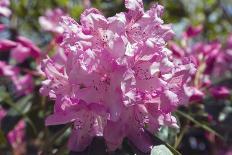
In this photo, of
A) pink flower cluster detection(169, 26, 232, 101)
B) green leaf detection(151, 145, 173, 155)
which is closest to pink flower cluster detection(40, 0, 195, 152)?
green leaf detection(151, 145, 173, 155)

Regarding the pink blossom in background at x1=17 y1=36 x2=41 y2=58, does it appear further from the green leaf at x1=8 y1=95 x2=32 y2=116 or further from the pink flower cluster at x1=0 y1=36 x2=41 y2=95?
the green leaf at x1=8 y1=95 x2=32 y2=116

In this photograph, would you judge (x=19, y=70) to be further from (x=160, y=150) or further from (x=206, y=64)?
(x=160, y=150)

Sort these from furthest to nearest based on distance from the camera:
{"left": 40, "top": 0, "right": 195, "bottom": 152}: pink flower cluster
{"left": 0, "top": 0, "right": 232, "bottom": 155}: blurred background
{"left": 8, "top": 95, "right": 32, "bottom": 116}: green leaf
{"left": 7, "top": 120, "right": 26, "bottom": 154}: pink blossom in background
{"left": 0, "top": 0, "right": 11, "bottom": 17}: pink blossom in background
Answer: {"left": 7, "top": 120, "right": 26, "bottom": 154}: pink blossom in background, {"left": 8, "top": 95, "right": 32, "bottom": 116}: green leaf, {"left": 0, "top": 0, "right": 11, "bottom": 17}: pink blossom in background, {"left": 0, "top": 0, "right": 232, "bottom": 155}: blurred background, {"left": 40, "top": 0, "right": 195, "bottom": 152}: pink flower cluster

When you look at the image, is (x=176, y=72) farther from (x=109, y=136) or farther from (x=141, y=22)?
(x=109, y=136)

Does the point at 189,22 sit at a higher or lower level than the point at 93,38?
higher

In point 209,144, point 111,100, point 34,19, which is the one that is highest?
point 34,19

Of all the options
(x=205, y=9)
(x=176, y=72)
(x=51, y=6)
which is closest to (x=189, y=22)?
(x=205, y=9)

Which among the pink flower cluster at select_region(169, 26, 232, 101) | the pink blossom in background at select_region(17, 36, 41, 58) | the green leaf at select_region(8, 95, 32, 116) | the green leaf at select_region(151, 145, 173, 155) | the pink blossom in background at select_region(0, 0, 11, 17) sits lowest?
the green leaf at select_region(151, 145, 173, 155)
